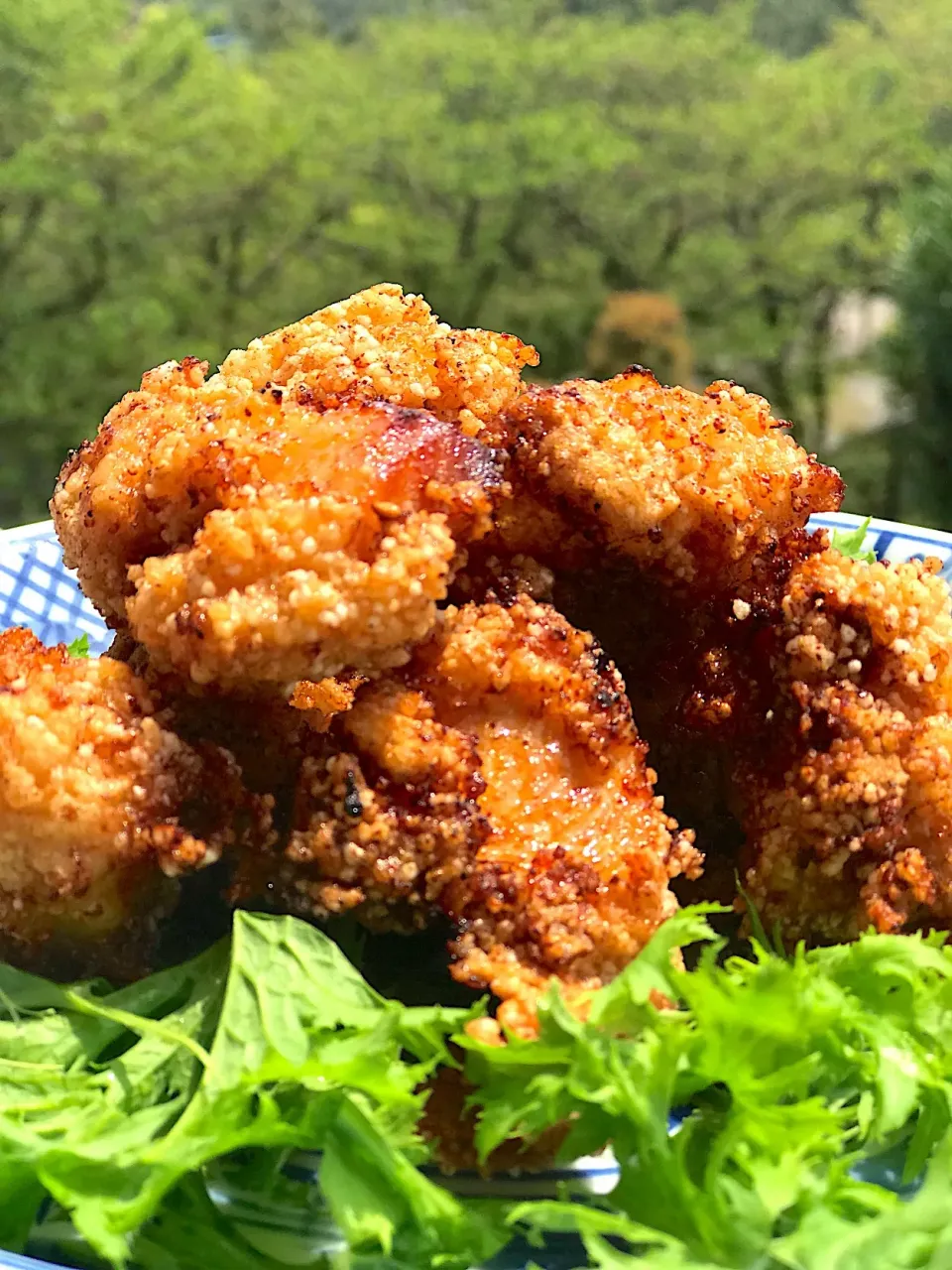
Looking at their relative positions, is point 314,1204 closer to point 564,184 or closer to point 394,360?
point 394,360

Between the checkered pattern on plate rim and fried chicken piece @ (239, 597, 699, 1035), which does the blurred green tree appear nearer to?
the checkered pattern on plate rim

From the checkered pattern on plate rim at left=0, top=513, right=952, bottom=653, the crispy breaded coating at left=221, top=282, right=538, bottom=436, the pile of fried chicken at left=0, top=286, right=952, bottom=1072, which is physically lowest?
the checkered pattern on plate rim at left=0, top=513, right=952, bottom=653

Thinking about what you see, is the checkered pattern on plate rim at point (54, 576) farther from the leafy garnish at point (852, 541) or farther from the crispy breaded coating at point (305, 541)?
the crispy breaded coating at point (305, 541)

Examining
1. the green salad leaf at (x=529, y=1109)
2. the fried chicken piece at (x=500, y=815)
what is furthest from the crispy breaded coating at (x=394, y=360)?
the green salad leaf at (x=529, y=1109)

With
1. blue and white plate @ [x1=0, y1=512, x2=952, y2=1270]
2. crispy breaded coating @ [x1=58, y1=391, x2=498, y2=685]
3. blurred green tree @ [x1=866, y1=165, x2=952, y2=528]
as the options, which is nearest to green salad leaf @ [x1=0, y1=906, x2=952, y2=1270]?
blue and white plate @ [x1=0, y1=512, x2=952, y2=1270]

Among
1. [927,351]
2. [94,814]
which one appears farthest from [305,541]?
[927,351]

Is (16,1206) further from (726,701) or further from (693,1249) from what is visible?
(726,701)
